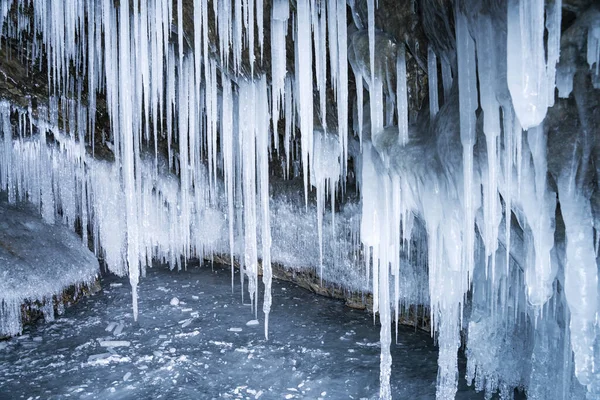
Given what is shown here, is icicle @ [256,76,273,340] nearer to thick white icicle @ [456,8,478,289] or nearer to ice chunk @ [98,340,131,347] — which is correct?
ice chunk @ [98,340,131,347]

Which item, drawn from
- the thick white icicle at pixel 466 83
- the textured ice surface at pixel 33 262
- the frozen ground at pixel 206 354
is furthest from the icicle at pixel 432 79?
the textured ice surface at pixel 33 262

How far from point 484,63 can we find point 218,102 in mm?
5117

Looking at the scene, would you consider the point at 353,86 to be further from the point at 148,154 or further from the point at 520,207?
the point at 148,154

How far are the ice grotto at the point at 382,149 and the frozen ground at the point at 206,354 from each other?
42 cm

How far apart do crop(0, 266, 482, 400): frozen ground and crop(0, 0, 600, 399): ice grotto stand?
0.42 metres

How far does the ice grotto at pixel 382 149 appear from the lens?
3002 mm

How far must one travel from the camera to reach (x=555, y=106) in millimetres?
2961

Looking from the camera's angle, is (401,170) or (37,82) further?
(37,82)

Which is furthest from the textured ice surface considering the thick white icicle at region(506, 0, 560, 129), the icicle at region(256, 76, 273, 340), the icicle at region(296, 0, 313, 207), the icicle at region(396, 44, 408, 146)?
the thick white icicle at region(506, 0, 560, 129)

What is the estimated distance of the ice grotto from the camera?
3.00 meters

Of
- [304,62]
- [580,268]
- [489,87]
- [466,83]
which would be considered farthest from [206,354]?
[489,87]

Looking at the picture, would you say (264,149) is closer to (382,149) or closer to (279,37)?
(279,37)

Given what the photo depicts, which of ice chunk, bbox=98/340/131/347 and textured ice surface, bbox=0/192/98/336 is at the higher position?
textured ice surface, bbox=0/192/98/336

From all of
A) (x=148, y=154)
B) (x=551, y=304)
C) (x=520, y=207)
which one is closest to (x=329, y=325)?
(x=551, y=304)
